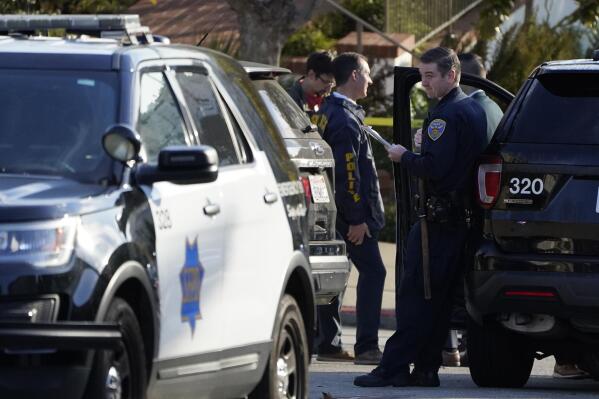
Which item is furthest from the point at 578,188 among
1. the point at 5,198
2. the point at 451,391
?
the point at 5,198

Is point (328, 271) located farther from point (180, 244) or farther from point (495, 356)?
point (180, 244)

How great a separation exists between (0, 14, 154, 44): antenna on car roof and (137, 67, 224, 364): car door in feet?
1.50

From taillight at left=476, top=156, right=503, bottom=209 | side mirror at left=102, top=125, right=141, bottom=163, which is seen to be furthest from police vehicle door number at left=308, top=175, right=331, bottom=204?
side mirror at left=102, top=125, right=141, bottom=163

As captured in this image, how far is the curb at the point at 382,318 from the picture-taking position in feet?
44.6

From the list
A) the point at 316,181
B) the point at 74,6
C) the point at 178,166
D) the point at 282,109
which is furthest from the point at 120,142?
the point at 74,6

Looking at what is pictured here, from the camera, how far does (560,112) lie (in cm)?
844

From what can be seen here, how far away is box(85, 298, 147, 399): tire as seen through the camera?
209 inches

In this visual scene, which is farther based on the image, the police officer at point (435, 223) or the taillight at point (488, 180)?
the police officer at point (435, 223)

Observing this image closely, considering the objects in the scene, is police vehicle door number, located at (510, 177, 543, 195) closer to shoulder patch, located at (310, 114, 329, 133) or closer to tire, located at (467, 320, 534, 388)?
tire, located at (467, 320, 534, 388)

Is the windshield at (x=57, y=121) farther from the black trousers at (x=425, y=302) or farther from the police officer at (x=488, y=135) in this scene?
the police officer at (x=488, y=135)

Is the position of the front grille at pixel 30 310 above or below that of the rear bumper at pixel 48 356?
above

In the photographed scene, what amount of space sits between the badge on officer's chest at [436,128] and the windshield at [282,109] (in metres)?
1.12

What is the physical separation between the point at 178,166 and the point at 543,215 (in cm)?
296

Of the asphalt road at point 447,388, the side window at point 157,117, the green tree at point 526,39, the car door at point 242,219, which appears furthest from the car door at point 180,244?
the green tree at point 526,39
